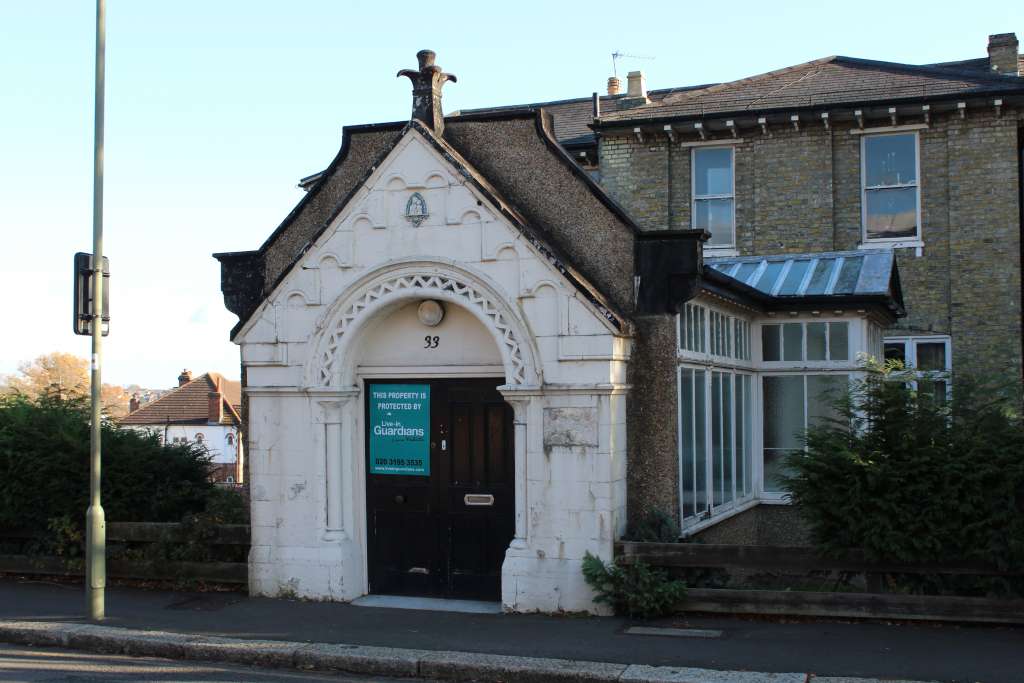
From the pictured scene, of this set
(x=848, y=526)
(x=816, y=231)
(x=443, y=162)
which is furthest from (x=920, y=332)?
(x=443, y=162)

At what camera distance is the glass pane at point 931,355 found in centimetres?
1936

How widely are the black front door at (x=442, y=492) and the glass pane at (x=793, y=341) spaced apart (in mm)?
5124

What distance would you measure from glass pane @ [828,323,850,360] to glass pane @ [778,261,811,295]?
37.4 inches

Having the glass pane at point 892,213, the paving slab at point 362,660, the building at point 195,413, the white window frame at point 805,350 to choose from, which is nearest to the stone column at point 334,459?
the paving slab at point 362,660

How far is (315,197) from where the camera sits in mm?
11453

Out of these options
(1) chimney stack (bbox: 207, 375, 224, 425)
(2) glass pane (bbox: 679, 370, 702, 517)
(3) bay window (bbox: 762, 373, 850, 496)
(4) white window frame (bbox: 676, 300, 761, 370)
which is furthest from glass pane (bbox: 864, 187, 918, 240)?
(1) chimney stack (bbox: 207, 375, 224, 425)

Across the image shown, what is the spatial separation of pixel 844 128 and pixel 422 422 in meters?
12.6

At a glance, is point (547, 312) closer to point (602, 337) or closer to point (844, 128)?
point (602, 337)

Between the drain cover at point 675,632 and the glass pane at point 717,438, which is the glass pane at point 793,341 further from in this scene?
the drain cover at point 675,632

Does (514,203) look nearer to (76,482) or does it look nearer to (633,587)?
(633,587)

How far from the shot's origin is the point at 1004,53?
65.5ft

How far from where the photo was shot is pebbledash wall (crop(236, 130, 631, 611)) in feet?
32.4

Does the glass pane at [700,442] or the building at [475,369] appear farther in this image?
the glass pane at [700,442]

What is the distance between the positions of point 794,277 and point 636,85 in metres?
8.35
